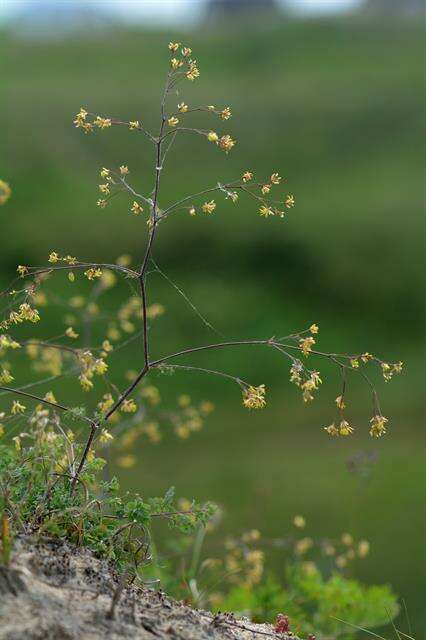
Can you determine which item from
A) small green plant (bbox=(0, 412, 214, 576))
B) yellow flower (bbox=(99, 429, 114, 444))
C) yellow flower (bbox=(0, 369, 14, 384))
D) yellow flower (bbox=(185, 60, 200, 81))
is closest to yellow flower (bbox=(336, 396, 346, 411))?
small green plant (bbox=(0, 412, 214, 576))

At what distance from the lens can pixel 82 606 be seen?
3.20 metres

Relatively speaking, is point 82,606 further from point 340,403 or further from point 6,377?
point 340,403

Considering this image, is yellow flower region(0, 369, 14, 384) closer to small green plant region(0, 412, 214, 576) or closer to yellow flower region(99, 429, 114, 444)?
small green plant region(0, 412, 214, 576)

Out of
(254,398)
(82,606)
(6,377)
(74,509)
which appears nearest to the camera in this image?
(82,606)

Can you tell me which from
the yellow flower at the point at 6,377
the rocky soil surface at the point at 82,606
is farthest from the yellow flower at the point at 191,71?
the rocky soil surface at the point at 82,606

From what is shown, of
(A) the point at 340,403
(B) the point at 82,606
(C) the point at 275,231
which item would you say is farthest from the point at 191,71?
(C) the point at 275,231

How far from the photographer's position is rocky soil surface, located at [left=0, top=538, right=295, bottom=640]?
3.02m

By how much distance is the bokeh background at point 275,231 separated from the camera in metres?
12.5

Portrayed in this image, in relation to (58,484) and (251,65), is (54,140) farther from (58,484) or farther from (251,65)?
(58,484)

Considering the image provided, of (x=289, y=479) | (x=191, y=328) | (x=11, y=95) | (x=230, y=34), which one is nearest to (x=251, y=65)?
(x=230, y=34)

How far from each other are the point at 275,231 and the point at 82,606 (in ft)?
55.9

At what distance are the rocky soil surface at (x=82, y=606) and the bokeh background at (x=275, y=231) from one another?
2554 millimetres

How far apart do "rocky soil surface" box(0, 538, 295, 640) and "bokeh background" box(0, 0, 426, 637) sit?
8.38 ft

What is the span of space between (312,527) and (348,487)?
1477 millimetres
